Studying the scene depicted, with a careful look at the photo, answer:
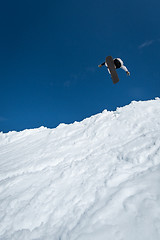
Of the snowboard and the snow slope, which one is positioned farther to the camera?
the snowboard

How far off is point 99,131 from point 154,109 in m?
3.84

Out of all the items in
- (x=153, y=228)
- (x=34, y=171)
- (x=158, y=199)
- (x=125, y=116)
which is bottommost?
(x=153, y=228)

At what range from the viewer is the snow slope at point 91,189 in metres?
3.72

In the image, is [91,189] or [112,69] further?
[112,69]

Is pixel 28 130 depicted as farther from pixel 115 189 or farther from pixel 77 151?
pixel 115 189

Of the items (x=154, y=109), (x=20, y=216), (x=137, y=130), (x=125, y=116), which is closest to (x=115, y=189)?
(x=20, y=216)

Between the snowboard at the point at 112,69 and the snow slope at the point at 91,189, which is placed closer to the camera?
the snow slope at the point at 91,189

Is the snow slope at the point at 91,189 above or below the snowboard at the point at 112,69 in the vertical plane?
below

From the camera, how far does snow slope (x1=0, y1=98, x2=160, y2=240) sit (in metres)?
3.72

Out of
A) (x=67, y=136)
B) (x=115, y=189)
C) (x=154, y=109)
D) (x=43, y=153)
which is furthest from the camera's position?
(x=67, y=136)

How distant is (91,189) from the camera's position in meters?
5.17

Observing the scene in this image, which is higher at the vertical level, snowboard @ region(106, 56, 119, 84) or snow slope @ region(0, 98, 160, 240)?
snowboard @ region(106, 56, 119, 84)

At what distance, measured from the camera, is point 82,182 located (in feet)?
18.5

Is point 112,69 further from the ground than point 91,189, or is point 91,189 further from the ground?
point 112,69
